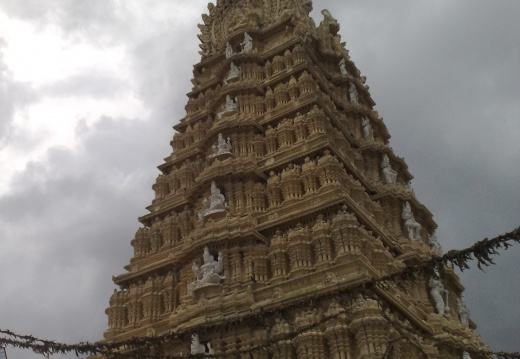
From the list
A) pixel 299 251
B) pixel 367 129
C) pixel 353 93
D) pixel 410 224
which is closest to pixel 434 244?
pixel 410 224

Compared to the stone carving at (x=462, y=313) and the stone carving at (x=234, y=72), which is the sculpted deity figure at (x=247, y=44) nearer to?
the stone carving at (x=234, y=72)

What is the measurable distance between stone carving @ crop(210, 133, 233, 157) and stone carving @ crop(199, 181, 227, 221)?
5.67ft

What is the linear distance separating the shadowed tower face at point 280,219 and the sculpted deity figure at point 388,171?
6cm

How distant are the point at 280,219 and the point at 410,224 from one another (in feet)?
26.1

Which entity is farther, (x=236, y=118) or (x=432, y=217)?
(x=432, y=217)

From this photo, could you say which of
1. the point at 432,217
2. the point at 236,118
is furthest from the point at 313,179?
the point at 432,217

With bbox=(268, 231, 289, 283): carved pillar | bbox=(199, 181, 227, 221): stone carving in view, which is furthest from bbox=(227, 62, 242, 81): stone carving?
bbox=(268, 231, 289, 283): carved pillar

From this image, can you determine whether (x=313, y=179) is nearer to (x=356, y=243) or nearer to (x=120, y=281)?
(x=356, y=243)

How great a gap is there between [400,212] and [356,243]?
29.1 ft

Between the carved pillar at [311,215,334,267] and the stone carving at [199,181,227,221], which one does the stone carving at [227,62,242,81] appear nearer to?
the stone carving at [199,181,227,221]

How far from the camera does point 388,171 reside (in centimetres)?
2980

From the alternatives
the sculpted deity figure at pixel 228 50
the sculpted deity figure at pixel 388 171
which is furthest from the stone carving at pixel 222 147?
the sculpted deity figure at pixel 388 171

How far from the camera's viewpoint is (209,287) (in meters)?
21.2

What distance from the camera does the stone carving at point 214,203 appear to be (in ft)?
78.1
